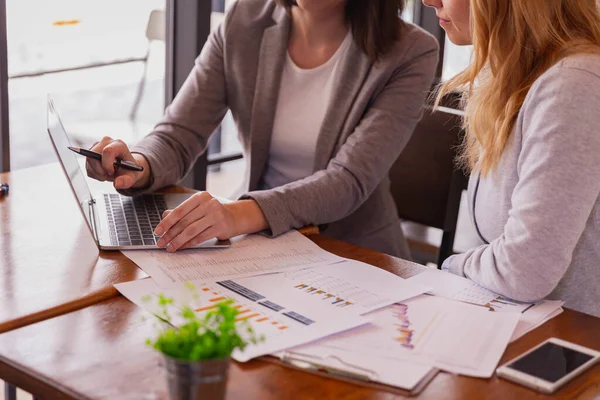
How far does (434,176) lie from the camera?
215cm

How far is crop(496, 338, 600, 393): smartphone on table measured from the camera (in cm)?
99

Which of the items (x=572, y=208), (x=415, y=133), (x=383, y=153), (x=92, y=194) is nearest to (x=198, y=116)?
(x=92, y=194)

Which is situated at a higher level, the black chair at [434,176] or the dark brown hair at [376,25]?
the dark brown hair at [376,25]

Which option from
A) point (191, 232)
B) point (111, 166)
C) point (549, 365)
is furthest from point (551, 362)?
point (111, 166)

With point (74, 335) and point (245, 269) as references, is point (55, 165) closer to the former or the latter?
point (245, 269)

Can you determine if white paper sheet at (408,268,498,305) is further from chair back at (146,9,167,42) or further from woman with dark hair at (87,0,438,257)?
chair back at (146,9,167,42)

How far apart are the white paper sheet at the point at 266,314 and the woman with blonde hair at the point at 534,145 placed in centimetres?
31

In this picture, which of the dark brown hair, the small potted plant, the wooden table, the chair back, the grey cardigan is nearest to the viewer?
the small potted plant

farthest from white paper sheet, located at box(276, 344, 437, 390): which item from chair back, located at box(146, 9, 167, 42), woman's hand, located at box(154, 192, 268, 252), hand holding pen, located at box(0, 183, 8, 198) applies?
chair back, located at box(146, 9, 167, 42)

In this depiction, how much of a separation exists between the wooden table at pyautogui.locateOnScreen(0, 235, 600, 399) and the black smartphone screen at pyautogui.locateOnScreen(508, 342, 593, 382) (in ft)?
0.06

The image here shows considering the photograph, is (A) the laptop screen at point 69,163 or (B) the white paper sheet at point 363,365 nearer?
(B) the white paper sheet at point 363,365

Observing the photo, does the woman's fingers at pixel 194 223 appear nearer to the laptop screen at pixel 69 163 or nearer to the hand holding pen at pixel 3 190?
the laptop screen at pixel 69 163

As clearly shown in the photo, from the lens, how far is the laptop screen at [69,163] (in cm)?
144

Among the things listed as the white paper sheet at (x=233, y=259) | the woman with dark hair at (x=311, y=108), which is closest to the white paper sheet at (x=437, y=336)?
the white paper sheet at (x=233, y=259)
